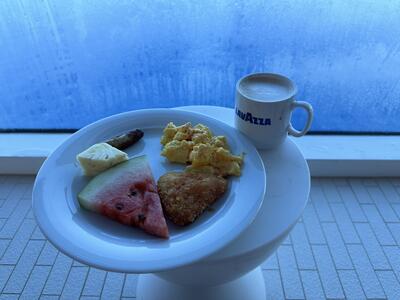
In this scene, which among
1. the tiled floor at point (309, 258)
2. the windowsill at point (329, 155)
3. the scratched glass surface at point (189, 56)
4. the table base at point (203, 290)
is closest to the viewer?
the table base at point (203, 290)

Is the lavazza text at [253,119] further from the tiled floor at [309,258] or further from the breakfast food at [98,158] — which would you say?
the tiled floor at [309,258]

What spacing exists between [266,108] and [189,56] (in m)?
1.16

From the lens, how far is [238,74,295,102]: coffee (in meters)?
0.79

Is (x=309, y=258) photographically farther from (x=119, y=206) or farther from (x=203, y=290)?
(x=119, y=206)

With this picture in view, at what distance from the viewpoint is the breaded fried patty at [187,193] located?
0.64 m

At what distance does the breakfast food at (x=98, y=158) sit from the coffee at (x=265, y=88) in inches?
12.2

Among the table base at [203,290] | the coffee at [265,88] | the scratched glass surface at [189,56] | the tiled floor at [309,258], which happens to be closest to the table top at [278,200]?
the coffee at [265,88]

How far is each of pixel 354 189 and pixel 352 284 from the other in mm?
449

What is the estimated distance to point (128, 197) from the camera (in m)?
0.68

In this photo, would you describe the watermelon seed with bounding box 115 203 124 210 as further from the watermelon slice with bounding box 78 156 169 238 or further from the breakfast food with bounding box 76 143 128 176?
the breakfast food with bounding box 76 143 128 176

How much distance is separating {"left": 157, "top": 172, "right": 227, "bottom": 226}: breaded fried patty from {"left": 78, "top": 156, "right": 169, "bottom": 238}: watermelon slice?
2cm

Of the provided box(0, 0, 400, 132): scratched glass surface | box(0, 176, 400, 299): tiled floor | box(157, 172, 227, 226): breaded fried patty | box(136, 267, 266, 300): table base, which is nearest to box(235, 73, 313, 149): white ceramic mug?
box(157, 172, 227, 226): breaded fried patty

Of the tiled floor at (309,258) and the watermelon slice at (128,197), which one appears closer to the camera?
the watermelon slice at (128,197)

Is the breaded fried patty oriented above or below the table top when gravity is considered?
above
